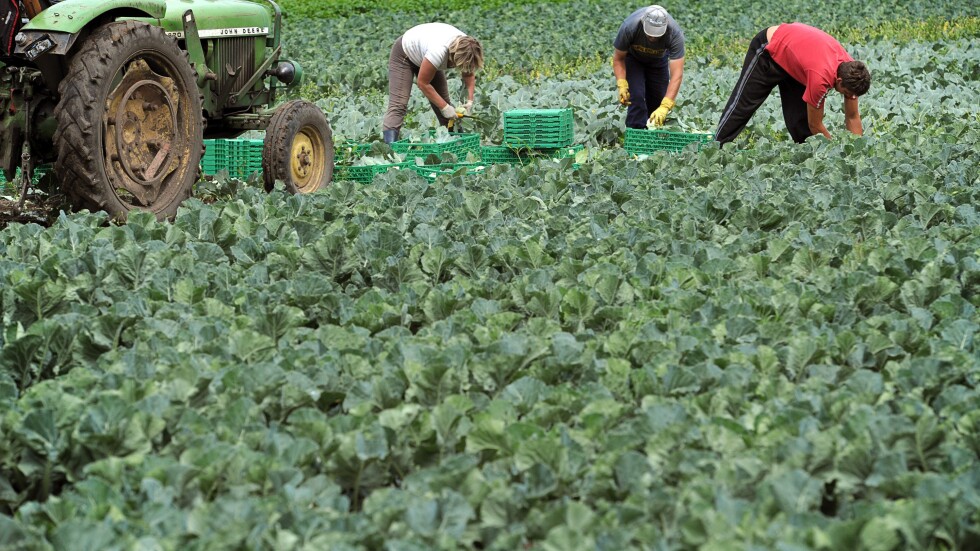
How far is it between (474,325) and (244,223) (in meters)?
2.06

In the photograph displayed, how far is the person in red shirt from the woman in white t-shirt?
197cm

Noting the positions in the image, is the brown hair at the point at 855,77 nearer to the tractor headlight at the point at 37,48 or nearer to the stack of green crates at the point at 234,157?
the stack of green crates at the point at 234,157

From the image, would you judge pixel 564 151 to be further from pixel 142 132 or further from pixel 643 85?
pixel 142 132

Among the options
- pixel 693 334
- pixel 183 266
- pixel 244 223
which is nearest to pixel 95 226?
pixel 244 223

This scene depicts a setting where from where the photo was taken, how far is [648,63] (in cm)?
995

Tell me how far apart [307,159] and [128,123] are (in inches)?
62.0

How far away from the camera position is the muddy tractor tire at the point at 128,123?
20.2 feet

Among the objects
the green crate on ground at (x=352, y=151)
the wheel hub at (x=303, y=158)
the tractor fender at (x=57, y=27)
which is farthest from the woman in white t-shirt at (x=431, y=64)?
the tractor fender at (x=57, y=27)

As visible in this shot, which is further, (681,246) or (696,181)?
(696,181)

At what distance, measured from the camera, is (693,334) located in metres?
3.81

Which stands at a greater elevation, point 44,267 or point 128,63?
point 128,63

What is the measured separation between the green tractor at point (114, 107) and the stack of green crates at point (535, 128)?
2.05 metres

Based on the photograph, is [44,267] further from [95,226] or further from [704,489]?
[704,489]

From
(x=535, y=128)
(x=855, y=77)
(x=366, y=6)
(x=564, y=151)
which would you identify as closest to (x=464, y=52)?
(x=535, y=128)
